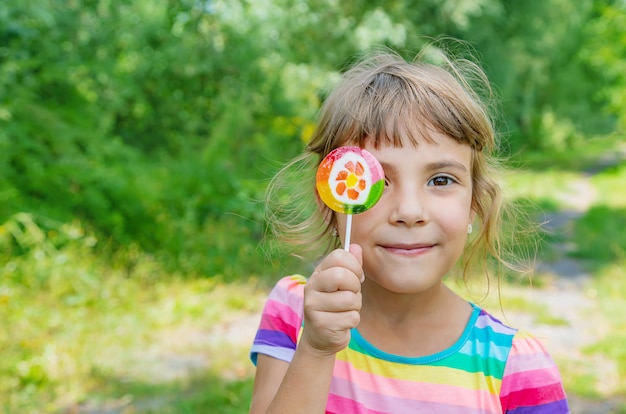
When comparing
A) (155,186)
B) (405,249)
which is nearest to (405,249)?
(405,249)

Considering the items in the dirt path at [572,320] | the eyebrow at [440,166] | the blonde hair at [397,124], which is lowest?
the eyebrow at [440,166]

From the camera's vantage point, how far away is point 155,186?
5.48 m

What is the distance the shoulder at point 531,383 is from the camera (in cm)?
146

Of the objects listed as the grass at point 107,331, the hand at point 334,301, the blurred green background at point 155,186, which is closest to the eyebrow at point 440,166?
the hand at point 334,301

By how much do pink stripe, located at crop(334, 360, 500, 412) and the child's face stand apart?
22cm

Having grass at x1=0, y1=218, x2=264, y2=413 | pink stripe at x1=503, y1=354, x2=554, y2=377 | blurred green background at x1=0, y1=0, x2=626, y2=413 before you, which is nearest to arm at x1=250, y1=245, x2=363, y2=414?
pink stripe at x1=503, y1=354, x2=554, y2=377

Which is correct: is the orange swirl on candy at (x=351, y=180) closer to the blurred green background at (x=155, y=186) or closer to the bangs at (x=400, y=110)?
the bangs at (x=400, y=110)

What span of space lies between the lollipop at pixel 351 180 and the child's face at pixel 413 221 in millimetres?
61

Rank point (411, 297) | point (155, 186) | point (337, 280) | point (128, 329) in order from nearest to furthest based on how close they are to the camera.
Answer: point (337, 280) → point (411, 297) → point (128, 329) → point (155, 186)

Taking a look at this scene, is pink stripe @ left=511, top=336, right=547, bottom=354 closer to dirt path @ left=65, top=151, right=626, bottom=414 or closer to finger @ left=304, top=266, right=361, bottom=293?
finger @ left=304, top=266, right=361, bottom=293

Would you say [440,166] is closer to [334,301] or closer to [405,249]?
[405,249]

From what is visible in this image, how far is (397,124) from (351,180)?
0.19 meters

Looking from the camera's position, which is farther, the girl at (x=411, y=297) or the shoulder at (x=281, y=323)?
the shoulder at (x=281, y=323)

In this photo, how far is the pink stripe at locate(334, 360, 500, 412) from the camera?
4.86ft
